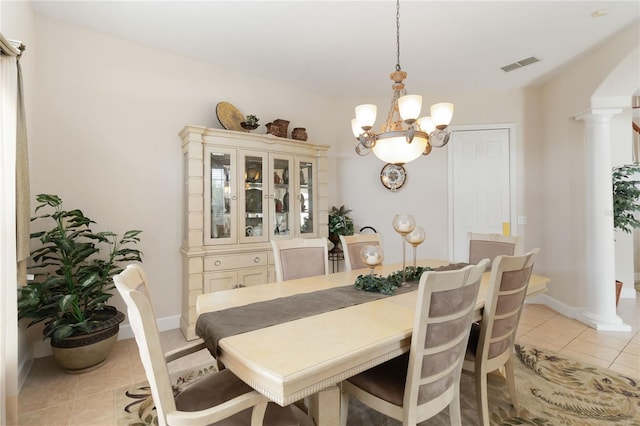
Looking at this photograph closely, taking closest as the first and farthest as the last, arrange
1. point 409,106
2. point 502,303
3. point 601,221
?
1. point 502,303
2. point 409,106
3. point 601,221

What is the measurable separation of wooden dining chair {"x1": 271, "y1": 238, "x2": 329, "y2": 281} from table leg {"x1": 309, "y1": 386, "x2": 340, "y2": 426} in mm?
1138

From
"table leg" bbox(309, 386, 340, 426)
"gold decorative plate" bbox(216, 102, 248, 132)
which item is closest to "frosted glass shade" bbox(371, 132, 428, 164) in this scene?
"table leg" bbox(309, 386, 340, 426)

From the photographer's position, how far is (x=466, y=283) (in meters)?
1.27

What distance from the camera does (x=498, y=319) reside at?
5.45 ft

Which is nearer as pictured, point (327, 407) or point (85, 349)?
point (327, 407)

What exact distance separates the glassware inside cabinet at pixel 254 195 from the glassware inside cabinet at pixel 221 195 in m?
0.18

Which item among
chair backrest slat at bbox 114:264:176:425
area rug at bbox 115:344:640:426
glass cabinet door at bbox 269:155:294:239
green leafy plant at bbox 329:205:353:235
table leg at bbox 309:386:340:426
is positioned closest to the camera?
chair backrest slat at bbox 114:264:176:425

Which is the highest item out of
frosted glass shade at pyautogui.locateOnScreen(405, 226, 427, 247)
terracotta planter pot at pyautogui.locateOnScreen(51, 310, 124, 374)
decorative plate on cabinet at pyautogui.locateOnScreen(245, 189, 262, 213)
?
decorative plate on cabinet at pyautogui.locateOnScreen(245, 189, 262, 213)

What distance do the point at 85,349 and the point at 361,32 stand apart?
11.1ft

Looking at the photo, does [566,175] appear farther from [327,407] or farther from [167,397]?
[167,397]

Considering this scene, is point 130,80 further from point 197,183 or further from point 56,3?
point 197,183

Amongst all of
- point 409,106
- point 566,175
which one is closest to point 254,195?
point 409,106

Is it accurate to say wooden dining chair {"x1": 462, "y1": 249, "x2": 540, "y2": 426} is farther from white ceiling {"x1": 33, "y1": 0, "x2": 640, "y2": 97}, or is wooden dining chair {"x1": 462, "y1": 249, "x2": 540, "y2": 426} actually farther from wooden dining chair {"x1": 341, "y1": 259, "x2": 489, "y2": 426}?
white ceiling {"x1": 33, "y1": 0, "x2": 640, "y2": 97}

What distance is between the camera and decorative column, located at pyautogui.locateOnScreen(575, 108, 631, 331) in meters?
3.23
